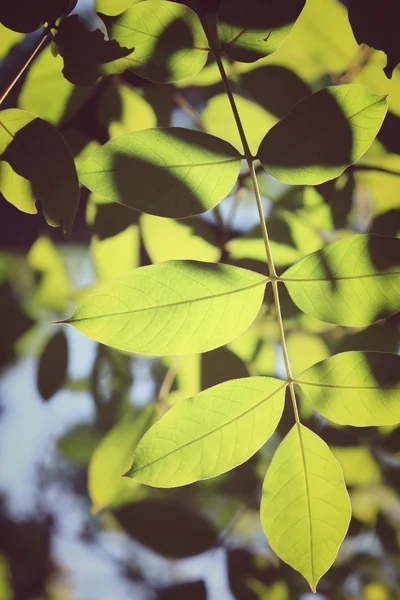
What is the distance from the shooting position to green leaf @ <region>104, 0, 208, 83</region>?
37 cm

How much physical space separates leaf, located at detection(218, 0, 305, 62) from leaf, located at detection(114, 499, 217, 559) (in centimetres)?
47

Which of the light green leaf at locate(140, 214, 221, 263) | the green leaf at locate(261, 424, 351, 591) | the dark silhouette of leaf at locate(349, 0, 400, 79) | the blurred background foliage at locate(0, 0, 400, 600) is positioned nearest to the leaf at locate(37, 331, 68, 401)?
the blurred background foliage at locate(0, 0, 400, 600)

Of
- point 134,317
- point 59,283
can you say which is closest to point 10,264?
point 59,283

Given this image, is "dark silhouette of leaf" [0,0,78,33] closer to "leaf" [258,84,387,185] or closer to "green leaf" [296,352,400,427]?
"leaf" [258,84,387,185]

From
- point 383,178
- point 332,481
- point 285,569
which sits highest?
point 383,178

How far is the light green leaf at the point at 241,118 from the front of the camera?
1.50 ft

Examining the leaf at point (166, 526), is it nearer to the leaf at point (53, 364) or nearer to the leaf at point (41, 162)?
the leaf at point (53, 364)

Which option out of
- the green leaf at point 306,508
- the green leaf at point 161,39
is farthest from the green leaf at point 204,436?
the green leaf at point 161,39

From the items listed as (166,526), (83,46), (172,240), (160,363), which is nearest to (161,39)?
(83,46)

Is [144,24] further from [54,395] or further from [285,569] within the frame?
[285,569]

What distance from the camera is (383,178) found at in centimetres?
48

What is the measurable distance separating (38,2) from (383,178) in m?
0.36

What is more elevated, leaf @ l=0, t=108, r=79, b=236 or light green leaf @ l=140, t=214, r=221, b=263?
leaf @ l=0, t=108, r=79, b=236

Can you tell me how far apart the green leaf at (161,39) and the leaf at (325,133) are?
10 centimetres
